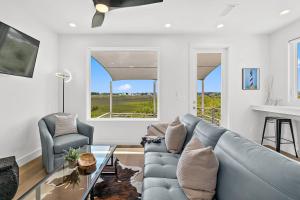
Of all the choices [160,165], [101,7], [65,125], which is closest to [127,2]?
[101,7]

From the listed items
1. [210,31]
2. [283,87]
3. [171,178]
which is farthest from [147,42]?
[171,178]

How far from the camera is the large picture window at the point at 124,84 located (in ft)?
16.0

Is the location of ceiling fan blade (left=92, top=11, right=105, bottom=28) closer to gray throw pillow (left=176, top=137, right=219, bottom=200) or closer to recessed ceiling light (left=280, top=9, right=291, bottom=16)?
gray throw pillow (left=176, top=137, right=219, bottom=200)

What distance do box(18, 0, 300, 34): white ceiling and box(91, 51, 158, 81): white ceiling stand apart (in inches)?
24.7

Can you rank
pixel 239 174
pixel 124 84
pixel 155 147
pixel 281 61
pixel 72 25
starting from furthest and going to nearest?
pixel 124 84
pixel 281 61
pixel 72 25
pixel 155 147
pixel 239 174

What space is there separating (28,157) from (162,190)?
2.97 m

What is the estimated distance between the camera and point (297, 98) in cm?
398

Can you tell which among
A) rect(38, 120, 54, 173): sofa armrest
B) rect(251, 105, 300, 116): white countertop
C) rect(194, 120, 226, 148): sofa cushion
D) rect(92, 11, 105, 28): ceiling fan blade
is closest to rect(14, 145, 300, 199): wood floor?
rect(38, 120, 54, 173): sofa armrest

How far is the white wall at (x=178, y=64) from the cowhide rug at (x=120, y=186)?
1.76 m

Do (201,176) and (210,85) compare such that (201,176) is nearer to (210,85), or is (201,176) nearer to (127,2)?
(127,2)

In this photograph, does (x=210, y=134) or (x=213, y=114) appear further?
(x=213, y=114)

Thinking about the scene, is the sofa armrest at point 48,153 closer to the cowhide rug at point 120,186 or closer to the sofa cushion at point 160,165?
the cowhide rug at point 120,186

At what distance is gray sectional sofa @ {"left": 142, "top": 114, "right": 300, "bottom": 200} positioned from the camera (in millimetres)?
895

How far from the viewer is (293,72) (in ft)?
13.4
